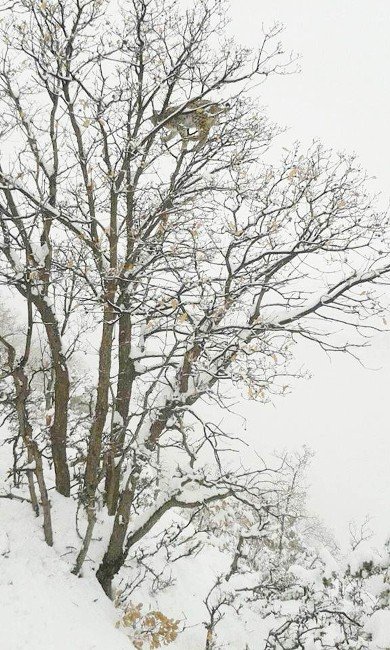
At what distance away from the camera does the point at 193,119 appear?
6586 millimetres

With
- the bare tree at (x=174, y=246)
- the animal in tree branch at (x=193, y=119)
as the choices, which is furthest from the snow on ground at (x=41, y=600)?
the animal in tree branch at (x=193, y=119)

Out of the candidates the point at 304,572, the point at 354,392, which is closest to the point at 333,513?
the point at 354,392

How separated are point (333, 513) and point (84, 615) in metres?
54.7

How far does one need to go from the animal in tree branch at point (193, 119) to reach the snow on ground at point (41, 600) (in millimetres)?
6304

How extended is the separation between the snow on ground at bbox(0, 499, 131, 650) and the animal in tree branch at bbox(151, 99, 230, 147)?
6.30 metres

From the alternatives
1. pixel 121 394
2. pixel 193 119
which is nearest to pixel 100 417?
pixel 121 394

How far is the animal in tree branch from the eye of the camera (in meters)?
6.37

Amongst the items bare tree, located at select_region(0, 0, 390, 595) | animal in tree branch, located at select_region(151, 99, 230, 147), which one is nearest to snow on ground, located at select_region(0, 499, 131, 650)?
bare tree, located at select_region(0, 0, 390, 595)

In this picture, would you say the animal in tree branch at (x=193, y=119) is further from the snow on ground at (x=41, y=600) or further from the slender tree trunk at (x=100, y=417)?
the snow on ground at (x=41, y=600)

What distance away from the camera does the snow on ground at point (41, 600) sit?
496cm

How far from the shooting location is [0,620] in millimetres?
4863

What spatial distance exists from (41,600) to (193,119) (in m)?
7.01

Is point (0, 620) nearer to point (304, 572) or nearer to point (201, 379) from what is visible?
point (201, 379)

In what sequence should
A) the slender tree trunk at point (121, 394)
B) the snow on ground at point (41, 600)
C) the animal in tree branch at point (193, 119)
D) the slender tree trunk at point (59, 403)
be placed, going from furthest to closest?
1. the slender tree trunk at point (121, 394)
2. the slender tree trunk at point (59, 403)
3. the animal in tree branch at point (193, 119)
4. the snow on ground at point (41, 600)
